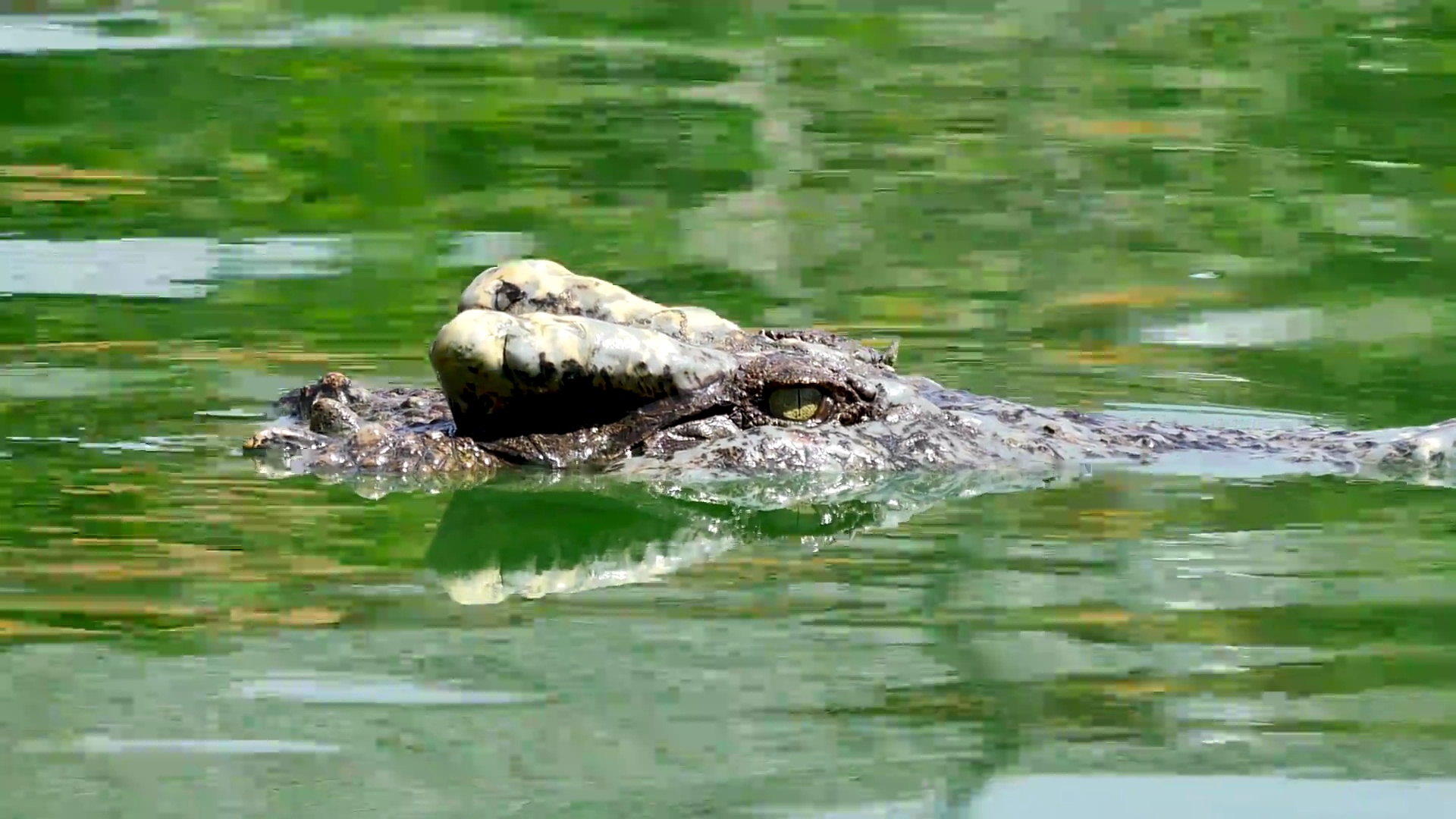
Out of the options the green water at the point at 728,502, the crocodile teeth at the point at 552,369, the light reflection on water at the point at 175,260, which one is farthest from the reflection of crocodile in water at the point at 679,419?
the light reflection on water at the point at 175,260

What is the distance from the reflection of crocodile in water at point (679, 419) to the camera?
6.86 meters

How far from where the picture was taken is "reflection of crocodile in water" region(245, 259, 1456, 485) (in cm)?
686

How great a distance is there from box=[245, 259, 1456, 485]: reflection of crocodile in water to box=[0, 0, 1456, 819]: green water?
0.18 m

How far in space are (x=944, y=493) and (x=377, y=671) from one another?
2.00 m

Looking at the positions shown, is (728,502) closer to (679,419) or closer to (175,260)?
(679,419)

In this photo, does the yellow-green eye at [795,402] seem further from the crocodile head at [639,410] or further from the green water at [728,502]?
the green water at [728,502]

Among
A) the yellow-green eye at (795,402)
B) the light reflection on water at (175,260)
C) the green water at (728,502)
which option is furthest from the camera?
the light reflection on water at (175,260)

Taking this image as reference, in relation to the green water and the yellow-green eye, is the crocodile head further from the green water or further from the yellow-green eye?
the green water

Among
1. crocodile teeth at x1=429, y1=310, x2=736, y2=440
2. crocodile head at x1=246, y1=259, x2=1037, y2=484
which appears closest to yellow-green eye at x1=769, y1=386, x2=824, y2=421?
crocodile head at x1=246, y1=259, x2=1037, y2=484

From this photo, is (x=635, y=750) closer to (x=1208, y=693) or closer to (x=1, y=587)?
(x=1208, y=693)

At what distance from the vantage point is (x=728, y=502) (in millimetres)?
6738

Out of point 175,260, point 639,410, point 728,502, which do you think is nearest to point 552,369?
point 639,410

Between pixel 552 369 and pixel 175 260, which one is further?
pixel 175 260

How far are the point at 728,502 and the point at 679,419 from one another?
33 centimetres
